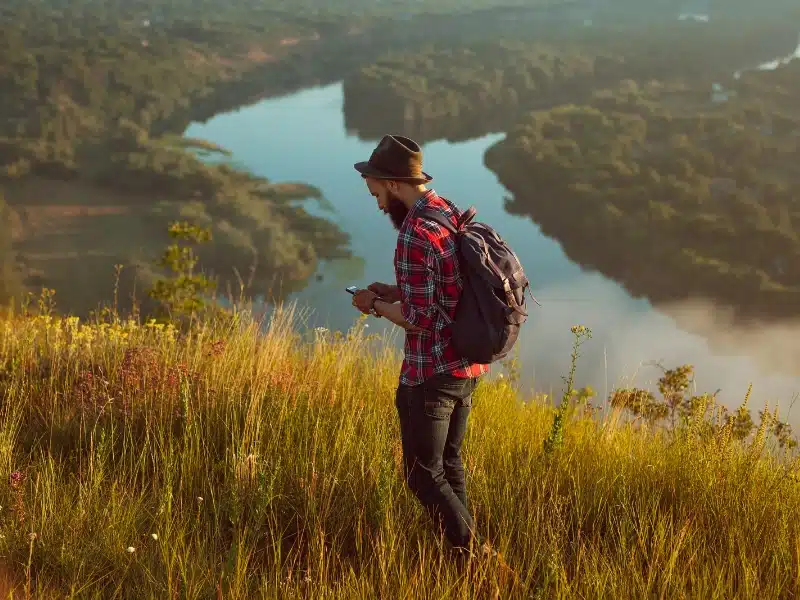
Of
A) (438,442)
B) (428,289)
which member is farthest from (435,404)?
(428,289)

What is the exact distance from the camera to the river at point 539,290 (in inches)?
1619

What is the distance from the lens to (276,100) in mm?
84438

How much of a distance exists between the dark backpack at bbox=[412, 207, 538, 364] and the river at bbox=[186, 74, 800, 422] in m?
25.4

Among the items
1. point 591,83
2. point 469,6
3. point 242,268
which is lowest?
point 242,268

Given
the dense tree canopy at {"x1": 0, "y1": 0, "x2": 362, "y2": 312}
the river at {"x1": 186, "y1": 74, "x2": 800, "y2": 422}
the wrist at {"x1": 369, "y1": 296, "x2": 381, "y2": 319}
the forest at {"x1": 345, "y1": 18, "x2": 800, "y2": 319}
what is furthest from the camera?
the dense tree canopy at {"x1": 0, "y1": 0, "x2": 362, "y2": 312}

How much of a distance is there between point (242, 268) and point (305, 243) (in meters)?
4.93

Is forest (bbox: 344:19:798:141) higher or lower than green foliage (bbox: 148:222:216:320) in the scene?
higher

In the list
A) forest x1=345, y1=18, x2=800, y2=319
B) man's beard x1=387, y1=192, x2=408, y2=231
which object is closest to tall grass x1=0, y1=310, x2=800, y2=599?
man's beard x1=387, y1=192, x2=408, y2=231

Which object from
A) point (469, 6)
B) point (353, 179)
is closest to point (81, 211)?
point (353, 179)

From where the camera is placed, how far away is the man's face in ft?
9.55

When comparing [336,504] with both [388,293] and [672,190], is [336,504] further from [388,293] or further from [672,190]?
[672,190]

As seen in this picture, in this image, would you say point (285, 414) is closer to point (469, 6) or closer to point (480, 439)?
point (480, 439)

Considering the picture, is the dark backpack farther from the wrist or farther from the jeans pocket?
the wrist

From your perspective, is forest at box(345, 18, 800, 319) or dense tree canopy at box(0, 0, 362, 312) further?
dense tree canopy at box(0, 0, 362, 312)
